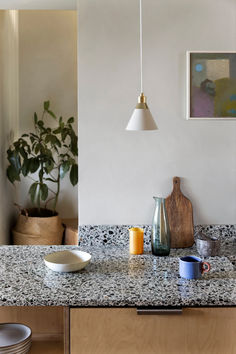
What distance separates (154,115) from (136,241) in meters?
0.64

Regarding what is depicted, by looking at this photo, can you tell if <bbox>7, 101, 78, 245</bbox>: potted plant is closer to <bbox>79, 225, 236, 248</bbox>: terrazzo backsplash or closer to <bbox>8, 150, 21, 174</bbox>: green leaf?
<bbox>8, 150, 21, 174</bbox>: green leaf

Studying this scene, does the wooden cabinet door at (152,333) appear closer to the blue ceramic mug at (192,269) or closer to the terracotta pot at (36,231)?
the blue ceramic mug at (192,269)

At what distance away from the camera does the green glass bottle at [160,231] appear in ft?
6.93

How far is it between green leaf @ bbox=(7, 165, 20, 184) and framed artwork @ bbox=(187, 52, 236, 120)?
1.66 metres

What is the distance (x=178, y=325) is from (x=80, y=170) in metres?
0.99

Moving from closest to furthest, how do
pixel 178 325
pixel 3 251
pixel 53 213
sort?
pixel 178 325 → pixel 3 251 → pixel 53 213

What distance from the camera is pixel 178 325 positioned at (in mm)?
1601

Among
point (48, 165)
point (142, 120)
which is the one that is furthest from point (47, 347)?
point (48, 165)

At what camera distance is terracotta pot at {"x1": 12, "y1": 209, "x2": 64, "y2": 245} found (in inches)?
136

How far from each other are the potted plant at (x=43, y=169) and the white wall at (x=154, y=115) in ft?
4.14

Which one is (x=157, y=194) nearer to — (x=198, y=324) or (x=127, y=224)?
(x=127, y=224)

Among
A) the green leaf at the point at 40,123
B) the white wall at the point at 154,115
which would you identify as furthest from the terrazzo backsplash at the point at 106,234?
the green leaf at the point at 40,123

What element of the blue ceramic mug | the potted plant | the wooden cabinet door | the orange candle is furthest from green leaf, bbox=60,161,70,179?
the wooden cabinet door

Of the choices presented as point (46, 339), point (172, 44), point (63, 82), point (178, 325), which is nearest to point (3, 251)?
point (46, 339)
